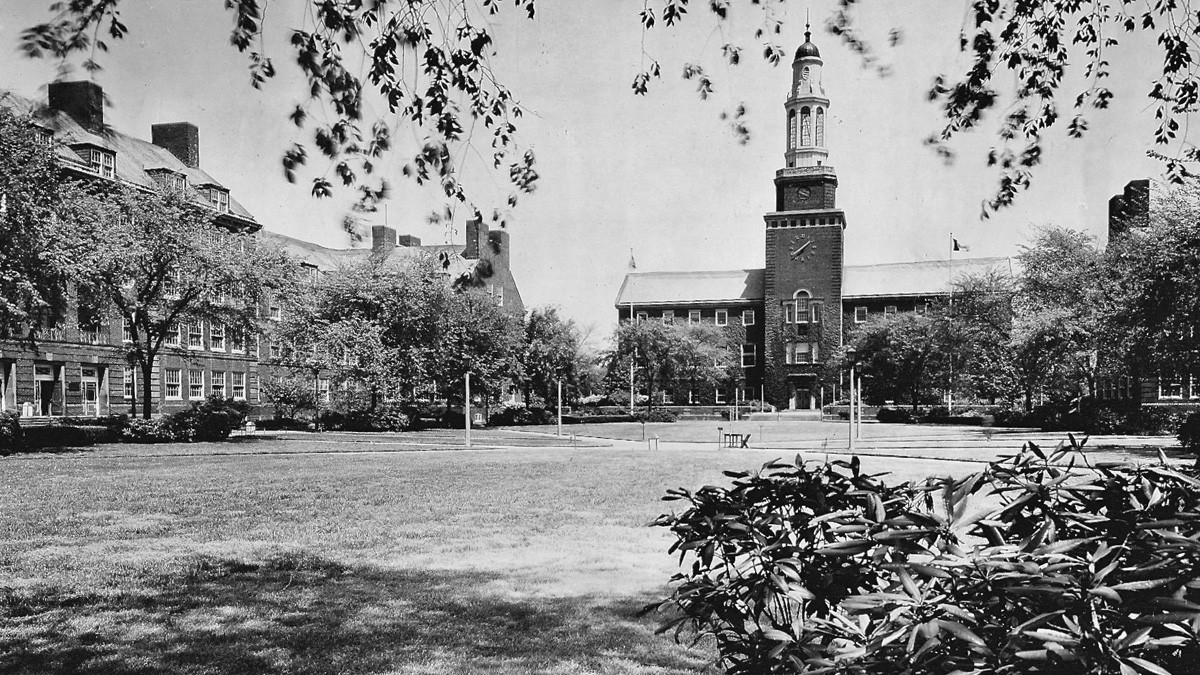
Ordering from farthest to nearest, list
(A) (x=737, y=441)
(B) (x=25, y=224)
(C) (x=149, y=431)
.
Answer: (A) (x=737, y=441)
(C) (x=149, y=431)
(B) (x=25, y=224)

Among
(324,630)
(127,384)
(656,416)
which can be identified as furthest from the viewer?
(656,416)

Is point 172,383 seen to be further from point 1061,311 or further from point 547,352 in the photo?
point 1061,311

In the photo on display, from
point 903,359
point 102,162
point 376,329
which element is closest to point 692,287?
point 903,359

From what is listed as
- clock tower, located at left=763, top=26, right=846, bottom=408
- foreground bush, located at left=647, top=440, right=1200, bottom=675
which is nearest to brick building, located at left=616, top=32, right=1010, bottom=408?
clock tower, located at left=763, top=26, right=846, bottom=408

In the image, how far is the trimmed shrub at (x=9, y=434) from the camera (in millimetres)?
Result: 27766

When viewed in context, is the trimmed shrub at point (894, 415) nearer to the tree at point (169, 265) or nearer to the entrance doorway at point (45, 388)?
the tree at point (169, 265)

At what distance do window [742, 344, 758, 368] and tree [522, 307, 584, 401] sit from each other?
A: 25.5 meters

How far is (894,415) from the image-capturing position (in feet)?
222

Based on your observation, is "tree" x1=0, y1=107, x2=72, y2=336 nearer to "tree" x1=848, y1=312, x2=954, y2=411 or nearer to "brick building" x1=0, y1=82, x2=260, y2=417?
"brick building" x1=0, y1=82, x2=260, y2=417

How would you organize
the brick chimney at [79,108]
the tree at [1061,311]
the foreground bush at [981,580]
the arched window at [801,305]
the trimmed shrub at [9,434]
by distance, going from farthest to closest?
the arched window at [801,305]
the tree at [1061,311]
the trimmed shrub at [9,434]
the brick chimney at [79,108]
the foreground bush at [981,580]

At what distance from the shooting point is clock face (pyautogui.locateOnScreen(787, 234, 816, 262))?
82287mm

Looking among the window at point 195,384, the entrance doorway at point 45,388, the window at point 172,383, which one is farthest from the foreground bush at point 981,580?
the window at point 195,384

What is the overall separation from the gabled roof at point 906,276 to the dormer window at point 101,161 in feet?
207

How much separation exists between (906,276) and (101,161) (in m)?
70.3
